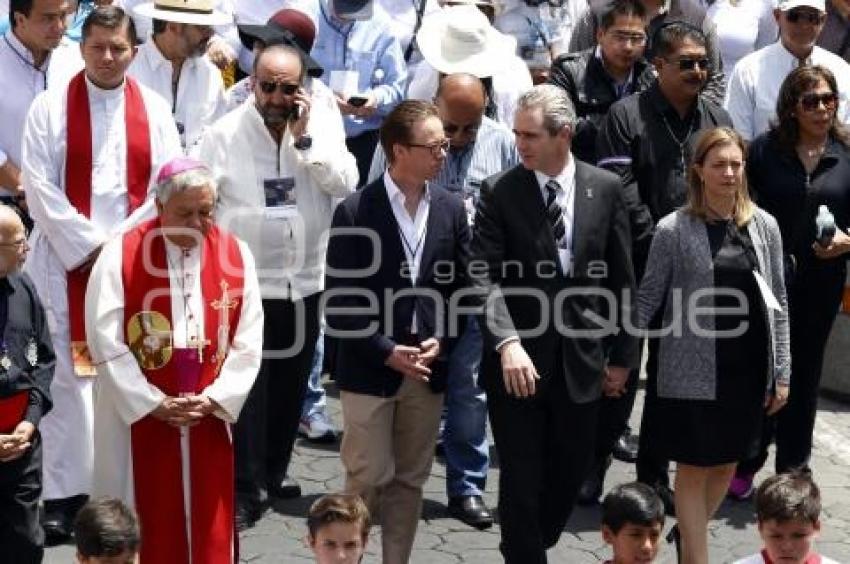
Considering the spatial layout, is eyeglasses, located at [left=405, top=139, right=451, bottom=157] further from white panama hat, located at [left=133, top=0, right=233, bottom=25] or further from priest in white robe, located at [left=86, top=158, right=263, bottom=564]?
white panama hat, located at [left=133, top=0, right=233, bottom=25]

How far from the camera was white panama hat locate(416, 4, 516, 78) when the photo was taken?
985cm

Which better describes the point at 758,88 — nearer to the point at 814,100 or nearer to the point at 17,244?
the point at 814,100

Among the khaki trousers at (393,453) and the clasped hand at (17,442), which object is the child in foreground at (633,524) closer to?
the khaki trousers at (393,453)

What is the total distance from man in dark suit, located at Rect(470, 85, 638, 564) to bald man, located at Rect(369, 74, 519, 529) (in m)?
0.96

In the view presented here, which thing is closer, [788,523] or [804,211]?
[788,523]

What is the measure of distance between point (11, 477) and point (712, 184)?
122 inches

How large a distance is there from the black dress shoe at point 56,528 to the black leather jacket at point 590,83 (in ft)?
9.97

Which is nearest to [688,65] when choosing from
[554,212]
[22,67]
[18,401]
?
[554,212]

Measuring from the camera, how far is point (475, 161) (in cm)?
928

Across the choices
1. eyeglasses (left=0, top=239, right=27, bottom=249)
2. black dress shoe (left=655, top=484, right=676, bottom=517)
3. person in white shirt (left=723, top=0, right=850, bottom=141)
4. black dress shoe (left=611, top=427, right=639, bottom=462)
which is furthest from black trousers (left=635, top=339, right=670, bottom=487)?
eyeglasses (left=0, top=239, right=27, bottom=249)

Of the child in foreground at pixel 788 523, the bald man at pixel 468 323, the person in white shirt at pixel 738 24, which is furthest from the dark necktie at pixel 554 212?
the person in white shirt at pixel 738 24

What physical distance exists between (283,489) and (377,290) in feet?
5.10

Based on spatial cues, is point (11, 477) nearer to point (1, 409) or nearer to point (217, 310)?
point (1, 409)

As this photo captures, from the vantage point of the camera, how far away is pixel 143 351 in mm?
7809
